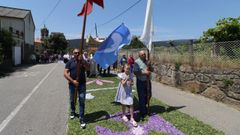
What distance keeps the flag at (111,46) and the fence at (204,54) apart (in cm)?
327

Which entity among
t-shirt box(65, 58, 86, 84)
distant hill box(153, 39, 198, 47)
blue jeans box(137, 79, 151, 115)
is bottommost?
blue jeans box(137, 79, 151, 115)

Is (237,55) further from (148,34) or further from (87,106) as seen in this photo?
(87,106)

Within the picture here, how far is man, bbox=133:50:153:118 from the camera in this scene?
20.5ft

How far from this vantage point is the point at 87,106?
25.1ft

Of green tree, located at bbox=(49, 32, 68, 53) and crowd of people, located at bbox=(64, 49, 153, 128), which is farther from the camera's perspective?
green tree, located at bbox=(49, 32, 68, 53)

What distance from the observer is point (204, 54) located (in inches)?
373

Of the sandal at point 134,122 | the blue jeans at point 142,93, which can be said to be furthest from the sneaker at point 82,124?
the blue jeans at point 142,93

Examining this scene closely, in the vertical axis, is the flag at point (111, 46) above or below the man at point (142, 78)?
above

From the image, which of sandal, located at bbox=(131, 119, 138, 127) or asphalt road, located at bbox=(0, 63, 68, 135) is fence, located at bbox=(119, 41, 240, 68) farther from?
asphalt road, located at bbox=(0, 63, 68, 135)

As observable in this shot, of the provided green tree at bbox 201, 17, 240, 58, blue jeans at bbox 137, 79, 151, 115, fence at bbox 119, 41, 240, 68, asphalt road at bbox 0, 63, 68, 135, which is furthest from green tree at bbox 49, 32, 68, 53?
blue jeans at bbox 137, 79, 151, 115

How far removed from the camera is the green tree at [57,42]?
70062 millimetres

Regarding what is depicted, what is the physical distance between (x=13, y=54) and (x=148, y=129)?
28.4 meters

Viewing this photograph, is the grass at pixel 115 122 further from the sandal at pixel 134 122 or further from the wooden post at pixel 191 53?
Result: the wooden post at pixel 191 53

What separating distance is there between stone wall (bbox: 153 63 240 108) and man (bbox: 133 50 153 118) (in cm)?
274
